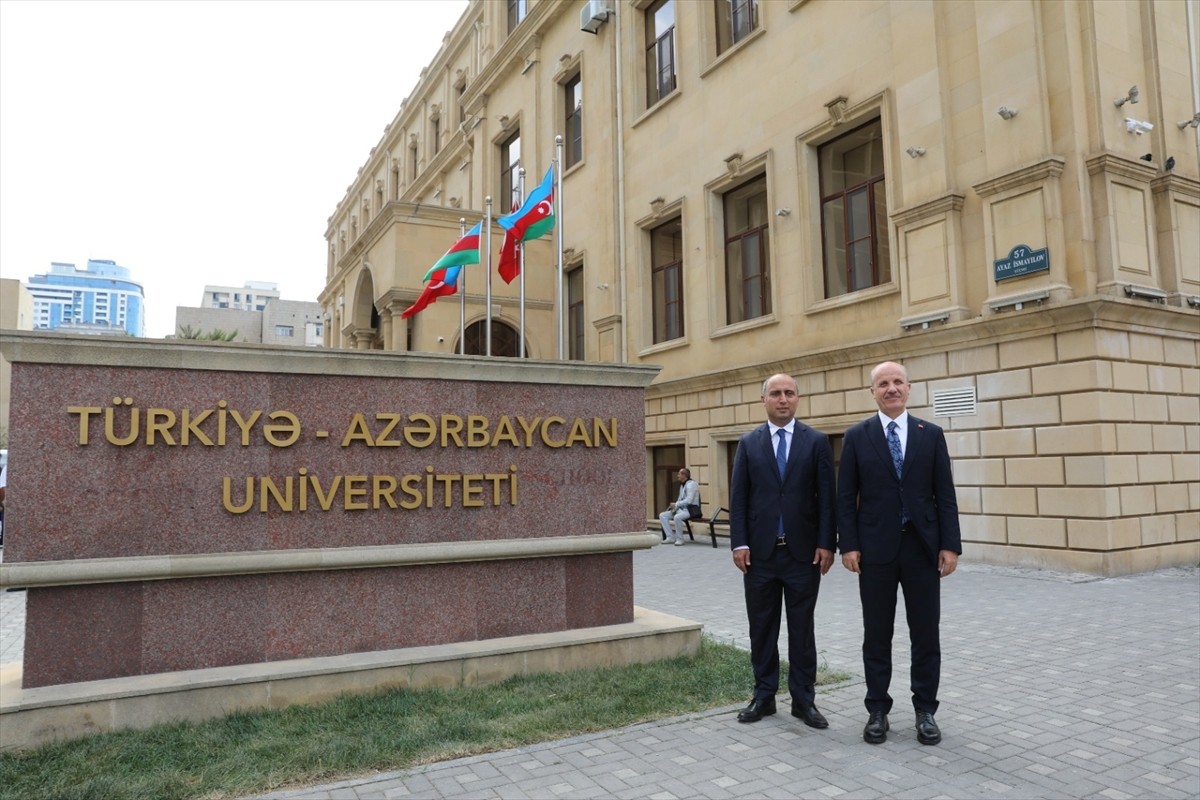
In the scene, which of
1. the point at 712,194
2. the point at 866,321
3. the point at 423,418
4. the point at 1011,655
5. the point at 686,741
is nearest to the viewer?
the point at 686,741

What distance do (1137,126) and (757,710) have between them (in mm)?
10858

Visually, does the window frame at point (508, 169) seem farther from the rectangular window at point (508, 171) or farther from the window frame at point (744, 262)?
the window frame at point (744, 262)

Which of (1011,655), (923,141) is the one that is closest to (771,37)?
(923,141)

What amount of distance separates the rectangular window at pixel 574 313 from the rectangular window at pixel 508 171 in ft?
16.1

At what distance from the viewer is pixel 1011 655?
6773 millimetres

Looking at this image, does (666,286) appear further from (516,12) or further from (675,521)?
(516,12)

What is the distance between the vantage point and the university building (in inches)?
449

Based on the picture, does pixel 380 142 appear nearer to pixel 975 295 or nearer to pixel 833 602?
pixel 975 295

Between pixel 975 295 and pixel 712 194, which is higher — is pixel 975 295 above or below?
below

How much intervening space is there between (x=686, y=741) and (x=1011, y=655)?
11.2 ft

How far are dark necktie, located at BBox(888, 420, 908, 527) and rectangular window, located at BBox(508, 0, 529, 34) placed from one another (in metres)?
26.0

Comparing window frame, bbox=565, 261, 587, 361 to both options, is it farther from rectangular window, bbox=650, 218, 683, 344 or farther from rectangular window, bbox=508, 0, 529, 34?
rectangular window, bbox=508, 0, 529, 34

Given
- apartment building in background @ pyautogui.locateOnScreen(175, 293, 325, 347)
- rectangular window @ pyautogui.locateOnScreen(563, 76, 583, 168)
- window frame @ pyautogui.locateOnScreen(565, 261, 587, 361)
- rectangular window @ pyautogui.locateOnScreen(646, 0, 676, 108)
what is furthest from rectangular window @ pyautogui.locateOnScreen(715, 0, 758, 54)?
apartment building in background @ pyautogui.locateOnScreen(175, 293, 325, 347)

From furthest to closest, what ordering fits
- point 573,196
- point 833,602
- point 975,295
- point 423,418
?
point 573,196, point 975,295, point 833,602, point 423,418
